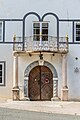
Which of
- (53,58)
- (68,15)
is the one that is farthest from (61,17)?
(53,58)

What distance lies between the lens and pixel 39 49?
1179 inches

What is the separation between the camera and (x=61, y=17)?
31.1 metres

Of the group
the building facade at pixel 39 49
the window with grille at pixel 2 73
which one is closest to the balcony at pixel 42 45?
the building facade at pixel 39 49

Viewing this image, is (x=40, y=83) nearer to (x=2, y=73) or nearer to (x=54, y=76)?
(x=54, y=76)

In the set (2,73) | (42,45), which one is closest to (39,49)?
(42,45)

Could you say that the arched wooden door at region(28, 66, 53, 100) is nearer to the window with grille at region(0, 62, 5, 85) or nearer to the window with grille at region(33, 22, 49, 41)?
the window with grille at region(0, 62, 5, 85)

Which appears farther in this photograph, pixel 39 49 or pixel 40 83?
pixel 40 83

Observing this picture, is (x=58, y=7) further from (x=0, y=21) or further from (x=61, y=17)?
(x=0, y=21)

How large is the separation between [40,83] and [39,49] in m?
2.57

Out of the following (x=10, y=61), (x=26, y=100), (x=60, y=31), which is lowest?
(x=26, y=100)

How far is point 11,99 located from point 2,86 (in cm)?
123

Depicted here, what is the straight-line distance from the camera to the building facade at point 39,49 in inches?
1195

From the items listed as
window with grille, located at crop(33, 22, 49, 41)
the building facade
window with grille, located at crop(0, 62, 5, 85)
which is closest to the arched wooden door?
the building facade

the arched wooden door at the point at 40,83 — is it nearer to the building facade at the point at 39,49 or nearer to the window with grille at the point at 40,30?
the building facade at the point at 39,49
